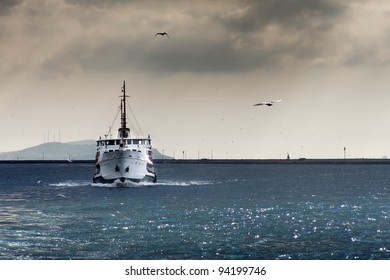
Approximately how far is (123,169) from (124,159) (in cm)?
293

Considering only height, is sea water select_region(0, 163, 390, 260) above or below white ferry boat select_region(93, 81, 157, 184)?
below

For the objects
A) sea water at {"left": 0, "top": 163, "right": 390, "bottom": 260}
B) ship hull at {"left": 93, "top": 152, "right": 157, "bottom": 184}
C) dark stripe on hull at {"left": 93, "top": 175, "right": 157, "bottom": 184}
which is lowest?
sea water at {"left": 0, "top": 163, "right": 390, "bottom": 260}

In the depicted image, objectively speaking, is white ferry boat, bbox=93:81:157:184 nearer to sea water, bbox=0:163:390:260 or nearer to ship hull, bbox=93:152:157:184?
ship hull, bbox=93:152:157:184

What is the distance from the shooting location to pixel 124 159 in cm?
9638

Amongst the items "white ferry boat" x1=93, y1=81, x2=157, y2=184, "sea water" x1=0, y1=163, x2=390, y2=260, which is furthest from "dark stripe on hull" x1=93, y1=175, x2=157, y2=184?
"sea water" x1=0, y1=163, x2=390, y2=260

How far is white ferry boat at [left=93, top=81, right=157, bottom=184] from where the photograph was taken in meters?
96.8

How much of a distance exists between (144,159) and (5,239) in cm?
5697

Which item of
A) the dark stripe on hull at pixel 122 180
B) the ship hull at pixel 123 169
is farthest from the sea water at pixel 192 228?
the dark stripe on hull at pixel 122 180

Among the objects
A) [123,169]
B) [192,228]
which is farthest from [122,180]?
[192,228]

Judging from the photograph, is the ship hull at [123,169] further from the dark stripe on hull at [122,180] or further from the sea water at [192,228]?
the sea water at [192,228]

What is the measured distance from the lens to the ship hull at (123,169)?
9681cm

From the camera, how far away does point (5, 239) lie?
43.6 m
